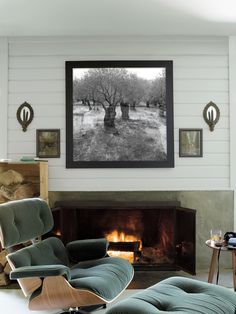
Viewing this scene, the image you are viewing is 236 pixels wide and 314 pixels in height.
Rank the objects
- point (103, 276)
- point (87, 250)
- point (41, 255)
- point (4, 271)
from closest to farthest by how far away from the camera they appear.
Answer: point (103, 276) → point (41, 255) → point (87, 250) → point (4, 271)

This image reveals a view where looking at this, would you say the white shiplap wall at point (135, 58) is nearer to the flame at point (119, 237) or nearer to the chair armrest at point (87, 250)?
the flame at point (119, 237)

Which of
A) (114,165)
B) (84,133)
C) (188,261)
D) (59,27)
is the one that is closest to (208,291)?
(188,261)

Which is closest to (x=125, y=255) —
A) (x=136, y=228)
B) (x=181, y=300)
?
(x=136, y=228)

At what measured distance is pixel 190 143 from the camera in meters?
4.24

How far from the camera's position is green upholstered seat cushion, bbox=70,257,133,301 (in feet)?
7.94

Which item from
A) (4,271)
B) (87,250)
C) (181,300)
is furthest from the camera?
(4,271)

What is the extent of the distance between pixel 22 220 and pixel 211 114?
240cm

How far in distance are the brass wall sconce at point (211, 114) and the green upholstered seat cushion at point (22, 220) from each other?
2.07 metres

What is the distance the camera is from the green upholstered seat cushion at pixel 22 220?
8.81 feet

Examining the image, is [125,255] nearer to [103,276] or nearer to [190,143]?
[190,143]

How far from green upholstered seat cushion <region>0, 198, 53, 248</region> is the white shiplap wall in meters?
1.14

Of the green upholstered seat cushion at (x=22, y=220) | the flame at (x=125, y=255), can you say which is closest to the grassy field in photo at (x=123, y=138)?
the flame at (x=125, y=255)

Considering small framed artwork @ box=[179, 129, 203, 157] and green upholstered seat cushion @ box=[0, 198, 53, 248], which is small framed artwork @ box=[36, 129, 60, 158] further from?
small framed artwork @ box=[179, 129, 203, 157]

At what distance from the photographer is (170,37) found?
4262mm
